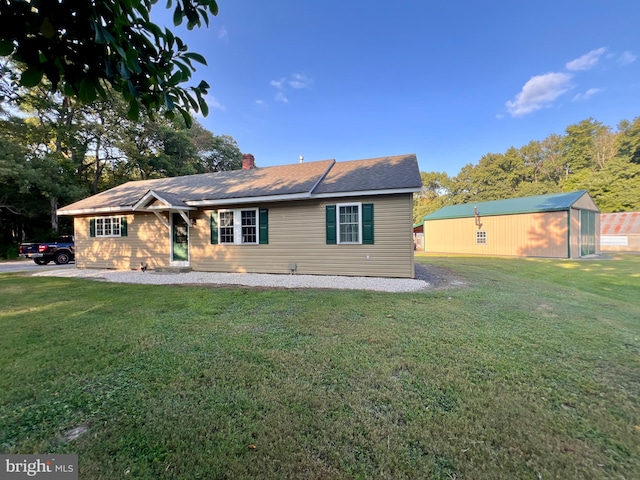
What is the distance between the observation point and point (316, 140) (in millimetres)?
23172

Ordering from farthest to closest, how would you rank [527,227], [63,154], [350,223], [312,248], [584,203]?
1. [63,154]
2. [527,227]
3. [584,203]
4. [312,248]
5. [350,223]

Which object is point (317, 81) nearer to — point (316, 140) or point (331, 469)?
point (316, 140)

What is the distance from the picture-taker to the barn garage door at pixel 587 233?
17587 mm

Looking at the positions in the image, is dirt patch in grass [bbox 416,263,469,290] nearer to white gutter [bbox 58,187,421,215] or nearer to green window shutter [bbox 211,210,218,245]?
white gutter [bbox 58,187,421,215]

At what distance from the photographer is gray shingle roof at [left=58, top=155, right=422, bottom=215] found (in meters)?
9.12

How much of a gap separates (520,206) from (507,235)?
220 cm

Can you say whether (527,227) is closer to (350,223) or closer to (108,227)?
(350,223)

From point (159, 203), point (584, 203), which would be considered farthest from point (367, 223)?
point (584, 203)

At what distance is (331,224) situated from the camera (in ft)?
30.8

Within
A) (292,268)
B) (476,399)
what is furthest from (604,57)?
(476,399)

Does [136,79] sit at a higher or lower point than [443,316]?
higher

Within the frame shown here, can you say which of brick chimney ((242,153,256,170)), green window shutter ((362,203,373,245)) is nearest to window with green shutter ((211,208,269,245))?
green window shutter ((362,203,373,245))

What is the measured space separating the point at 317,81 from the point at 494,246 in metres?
17.1

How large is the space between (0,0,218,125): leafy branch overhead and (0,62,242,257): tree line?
16.0 meters
